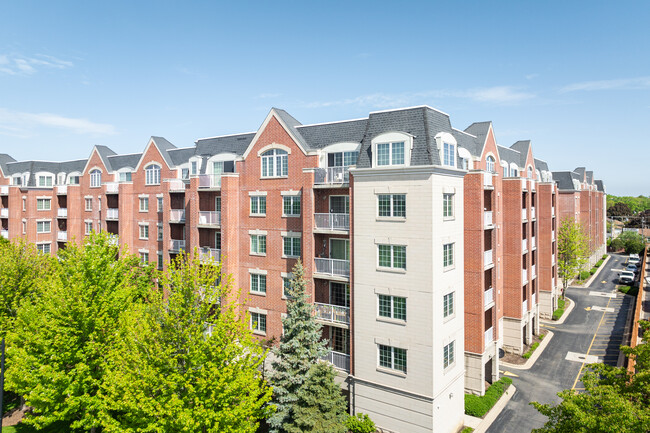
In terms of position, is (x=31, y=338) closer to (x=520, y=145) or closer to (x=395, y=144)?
(x=395, y=144)

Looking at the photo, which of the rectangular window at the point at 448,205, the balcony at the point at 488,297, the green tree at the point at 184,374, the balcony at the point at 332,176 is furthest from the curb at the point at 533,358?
the green tree at the point at 184,374

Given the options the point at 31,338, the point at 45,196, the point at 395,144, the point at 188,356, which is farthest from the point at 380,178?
the point at 45,196

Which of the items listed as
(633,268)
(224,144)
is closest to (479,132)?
(224,144)

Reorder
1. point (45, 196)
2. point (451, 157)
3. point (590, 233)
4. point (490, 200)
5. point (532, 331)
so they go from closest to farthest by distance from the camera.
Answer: point (451, 157) < point (490, 200) < point (532, 331) < point (45, 196) < point (590, 233)

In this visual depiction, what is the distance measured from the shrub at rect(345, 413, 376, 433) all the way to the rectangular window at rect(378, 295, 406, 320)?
21.7ft

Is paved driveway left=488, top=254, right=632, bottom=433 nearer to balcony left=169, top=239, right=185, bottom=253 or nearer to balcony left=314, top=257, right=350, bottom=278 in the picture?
balcony left=314, top=257, right=350, bottom=278

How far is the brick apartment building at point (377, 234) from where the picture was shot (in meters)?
23.8

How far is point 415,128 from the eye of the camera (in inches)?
974

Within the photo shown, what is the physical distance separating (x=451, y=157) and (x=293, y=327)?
14.8m

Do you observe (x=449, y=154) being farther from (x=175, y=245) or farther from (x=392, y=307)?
(x=175, y=245)

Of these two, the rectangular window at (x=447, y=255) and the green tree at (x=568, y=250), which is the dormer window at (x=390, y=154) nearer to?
the rectangular window at (x=447, y=255)

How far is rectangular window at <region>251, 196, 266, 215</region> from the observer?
1262 inches

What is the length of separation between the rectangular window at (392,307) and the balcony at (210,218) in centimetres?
1571

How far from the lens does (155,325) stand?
66.3 feet
